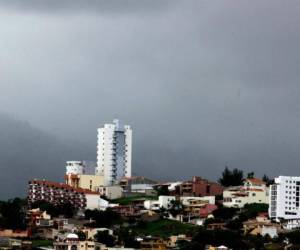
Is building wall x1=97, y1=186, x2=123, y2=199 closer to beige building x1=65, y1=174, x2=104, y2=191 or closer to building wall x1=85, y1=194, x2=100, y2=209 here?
→ beige building x1=65, y1=174, x2=104, y2=191

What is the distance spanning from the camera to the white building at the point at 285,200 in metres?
93.0

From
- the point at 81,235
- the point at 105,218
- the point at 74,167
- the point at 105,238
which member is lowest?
the point at 105,238

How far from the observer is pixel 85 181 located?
105375mm

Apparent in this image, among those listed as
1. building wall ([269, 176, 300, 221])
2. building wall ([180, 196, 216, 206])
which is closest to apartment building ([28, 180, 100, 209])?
building wall ([180, 196, 216, 206])

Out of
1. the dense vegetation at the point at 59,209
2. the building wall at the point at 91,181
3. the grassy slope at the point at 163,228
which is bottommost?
the grassy slope at the point at 163,228

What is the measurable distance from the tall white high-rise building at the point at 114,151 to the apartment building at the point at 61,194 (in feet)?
19.9

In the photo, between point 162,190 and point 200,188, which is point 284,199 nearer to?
point 200,188

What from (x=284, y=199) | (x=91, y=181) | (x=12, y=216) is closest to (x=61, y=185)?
(x=91, y=181)

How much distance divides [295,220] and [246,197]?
607 centimetres

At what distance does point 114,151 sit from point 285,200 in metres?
19.0

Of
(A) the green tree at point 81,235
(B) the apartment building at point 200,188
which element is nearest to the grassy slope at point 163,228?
(A) the green tree at point 81,235

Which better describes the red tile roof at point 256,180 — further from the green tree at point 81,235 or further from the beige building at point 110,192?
the green tree at point 81,235

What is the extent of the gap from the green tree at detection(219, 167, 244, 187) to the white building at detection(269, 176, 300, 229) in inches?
485

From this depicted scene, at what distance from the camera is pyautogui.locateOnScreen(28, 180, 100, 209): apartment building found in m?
98.6
